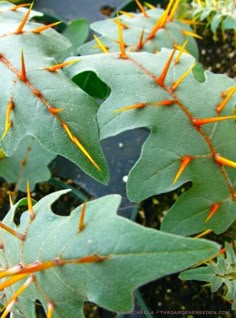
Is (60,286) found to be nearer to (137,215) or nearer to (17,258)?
(17,258)

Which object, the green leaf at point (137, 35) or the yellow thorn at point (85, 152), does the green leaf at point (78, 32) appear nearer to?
the green leaf at point (137, 35)

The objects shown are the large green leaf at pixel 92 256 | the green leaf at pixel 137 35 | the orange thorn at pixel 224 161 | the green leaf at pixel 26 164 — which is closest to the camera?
the large green leaf at pixel 92 256

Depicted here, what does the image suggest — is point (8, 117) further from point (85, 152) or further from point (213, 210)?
point (213, 210)

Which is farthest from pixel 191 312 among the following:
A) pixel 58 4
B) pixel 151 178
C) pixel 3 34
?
pixel 58 4

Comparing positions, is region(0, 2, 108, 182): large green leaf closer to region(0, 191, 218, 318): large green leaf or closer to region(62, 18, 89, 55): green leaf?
region(0, 191, 218, 318): large green leaf

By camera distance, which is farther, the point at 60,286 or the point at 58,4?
the point at 58,4

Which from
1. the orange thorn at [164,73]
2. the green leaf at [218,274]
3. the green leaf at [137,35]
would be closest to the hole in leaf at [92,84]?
the green leaf at [137,35]

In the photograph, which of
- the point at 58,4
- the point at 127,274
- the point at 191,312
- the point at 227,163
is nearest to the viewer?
the point at 127,274

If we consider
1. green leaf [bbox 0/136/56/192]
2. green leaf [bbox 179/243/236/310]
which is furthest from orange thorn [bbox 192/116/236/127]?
green leaf [bbox 0/136/56/192]
